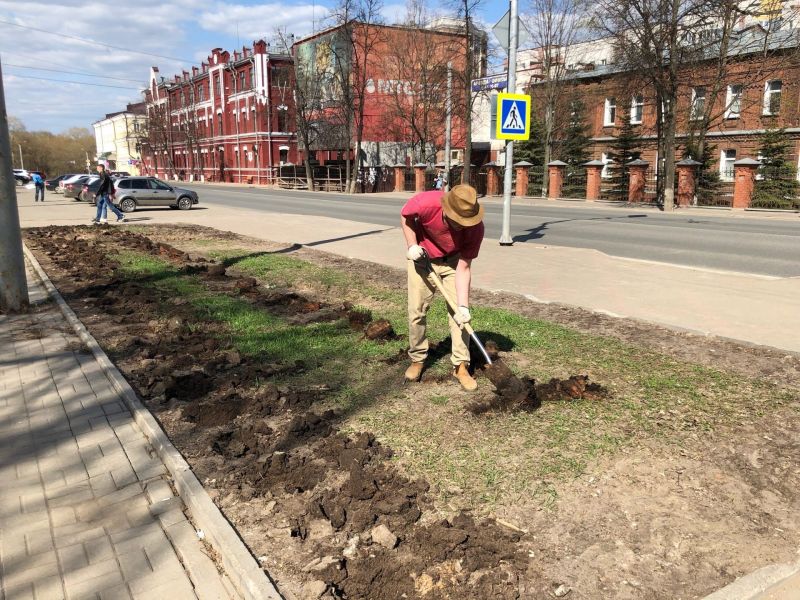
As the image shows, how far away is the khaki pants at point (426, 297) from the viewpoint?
5.04 meters

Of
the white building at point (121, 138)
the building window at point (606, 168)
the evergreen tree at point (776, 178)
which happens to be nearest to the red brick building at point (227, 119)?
the white building at point (121, 138)

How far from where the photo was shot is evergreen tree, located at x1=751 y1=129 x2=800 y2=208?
92.7 feet

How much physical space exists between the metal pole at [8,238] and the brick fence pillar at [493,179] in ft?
124

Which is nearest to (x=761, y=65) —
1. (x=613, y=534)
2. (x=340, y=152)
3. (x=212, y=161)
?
(x=340, y=152)

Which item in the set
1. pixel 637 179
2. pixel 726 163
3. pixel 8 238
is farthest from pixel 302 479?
pixel 726 163

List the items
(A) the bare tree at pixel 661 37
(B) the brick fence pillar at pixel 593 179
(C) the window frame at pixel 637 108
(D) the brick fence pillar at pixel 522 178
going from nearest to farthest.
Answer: (A) the bare tree at pixel 661 37 < (B) the brick fence pillar at pixel 593 179 < (D) the brick fence pillar at pixel 522 178 < (C) the window frame at pixel 637 108

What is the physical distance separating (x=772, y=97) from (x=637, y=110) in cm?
902

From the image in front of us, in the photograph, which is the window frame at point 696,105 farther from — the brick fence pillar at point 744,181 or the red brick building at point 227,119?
the red brick building at point 227,119

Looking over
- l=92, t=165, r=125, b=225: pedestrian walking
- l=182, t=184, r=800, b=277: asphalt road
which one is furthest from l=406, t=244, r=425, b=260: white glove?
l=92, t=165, r=125, b=225: pedestrian walking

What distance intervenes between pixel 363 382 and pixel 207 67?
7808cm

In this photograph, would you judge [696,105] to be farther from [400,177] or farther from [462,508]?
[462,508]

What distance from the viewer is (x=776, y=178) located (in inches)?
1164

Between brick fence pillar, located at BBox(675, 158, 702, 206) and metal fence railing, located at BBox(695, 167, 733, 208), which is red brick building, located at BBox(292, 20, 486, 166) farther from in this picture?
metal fence railing, located at BBox(695, 167, 733, 208)

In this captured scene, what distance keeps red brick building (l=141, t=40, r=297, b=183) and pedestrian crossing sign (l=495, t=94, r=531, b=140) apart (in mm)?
48499
